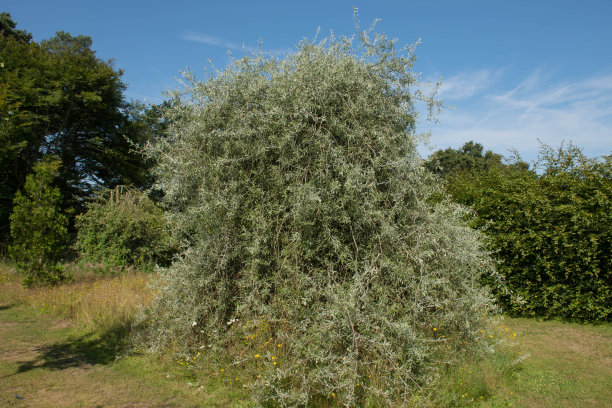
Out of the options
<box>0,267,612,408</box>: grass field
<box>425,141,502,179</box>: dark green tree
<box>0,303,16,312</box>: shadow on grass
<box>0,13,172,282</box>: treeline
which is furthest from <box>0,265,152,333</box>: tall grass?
<box>425,141,502,179</box>: dark green tree

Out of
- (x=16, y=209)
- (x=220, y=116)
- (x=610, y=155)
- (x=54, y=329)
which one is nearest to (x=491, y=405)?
(x=220, y=116)

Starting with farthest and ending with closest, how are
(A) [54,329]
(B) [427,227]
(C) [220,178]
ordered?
(A) [54,329], (C) [220,178], (B) [427,227]

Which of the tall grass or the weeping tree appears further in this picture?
the tall grass

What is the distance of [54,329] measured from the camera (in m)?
6.89

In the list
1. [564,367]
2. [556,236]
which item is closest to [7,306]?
[564,367]

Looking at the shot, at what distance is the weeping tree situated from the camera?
3.81 meters

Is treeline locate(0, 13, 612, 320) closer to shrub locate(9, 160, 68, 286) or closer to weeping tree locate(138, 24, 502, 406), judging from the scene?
shrub locate(9, 160, 68, 286)

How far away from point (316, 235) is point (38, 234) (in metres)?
8.72

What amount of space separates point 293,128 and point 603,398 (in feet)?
15.5

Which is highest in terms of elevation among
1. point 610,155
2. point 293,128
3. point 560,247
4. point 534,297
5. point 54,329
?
point 610,155

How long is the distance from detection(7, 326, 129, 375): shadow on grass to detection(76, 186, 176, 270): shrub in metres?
5.40

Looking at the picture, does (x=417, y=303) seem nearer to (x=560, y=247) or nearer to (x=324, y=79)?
(x=324, y=79)

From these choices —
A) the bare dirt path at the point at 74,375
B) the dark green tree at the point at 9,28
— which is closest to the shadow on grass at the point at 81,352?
the bare dirt path at the point at 74,375

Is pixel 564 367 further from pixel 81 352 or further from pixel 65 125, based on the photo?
pixel 65 125
